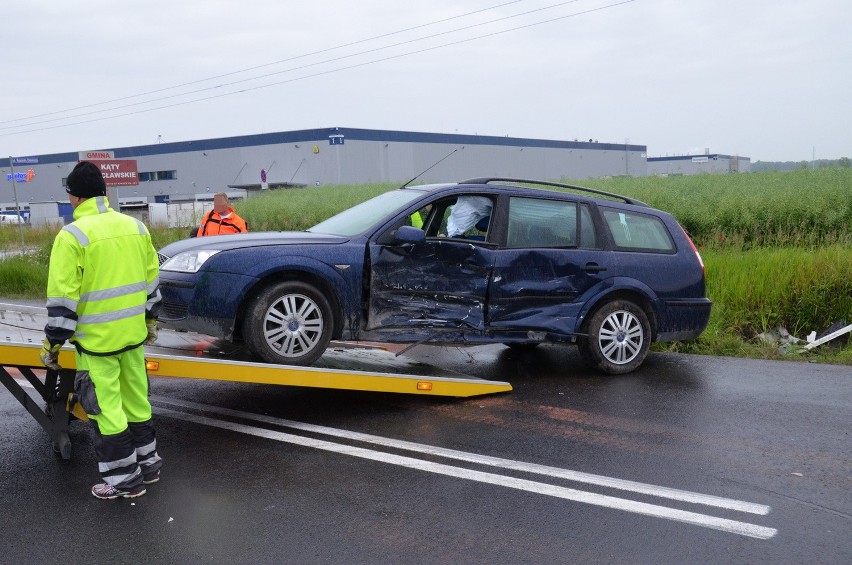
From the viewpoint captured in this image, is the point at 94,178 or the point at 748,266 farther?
the point at 748,266

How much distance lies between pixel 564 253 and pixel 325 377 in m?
2.66

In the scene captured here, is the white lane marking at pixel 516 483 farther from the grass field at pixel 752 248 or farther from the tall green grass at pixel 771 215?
the tall green grass at pixel 771 215

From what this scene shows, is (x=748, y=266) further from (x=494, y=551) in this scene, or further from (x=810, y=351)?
(x=494, y=551)

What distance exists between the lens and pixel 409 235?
21.3 feet

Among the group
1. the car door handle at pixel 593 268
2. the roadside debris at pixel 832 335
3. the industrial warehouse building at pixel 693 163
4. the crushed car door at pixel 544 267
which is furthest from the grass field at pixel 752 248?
the industrial warehouse building at pixel 693 163

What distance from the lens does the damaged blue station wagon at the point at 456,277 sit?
20.2 feet

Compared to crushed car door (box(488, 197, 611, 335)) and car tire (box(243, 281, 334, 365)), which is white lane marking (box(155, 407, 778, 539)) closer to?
car tire (box(243, 281, 334, 365))

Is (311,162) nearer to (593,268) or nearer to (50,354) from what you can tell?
(593,268)

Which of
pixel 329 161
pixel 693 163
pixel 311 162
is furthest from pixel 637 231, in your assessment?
pixel 693 163

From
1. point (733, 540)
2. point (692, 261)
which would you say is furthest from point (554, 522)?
point (692, 261)

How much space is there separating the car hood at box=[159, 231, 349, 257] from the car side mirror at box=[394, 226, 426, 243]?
44 cm

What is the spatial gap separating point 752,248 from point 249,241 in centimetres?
961

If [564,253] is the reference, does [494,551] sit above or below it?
below

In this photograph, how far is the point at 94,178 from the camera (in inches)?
181
